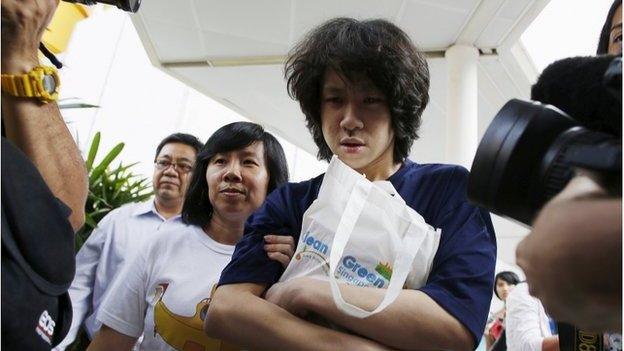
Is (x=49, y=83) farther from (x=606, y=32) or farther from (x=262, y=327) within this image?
(x=606, y=32)

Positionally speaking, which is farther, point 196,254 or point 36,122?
point 196,254

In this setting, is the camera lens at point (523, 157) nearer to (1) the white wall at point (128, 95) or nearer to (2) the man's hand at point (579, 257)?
(2) the man's hand at point (579, 257)

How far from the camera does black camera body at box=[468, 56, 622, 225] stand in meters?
0.43

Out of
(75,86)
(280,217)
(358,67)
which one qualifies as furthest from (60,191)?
(75,86)

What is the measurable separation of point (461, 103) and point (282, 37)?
1.24 meters

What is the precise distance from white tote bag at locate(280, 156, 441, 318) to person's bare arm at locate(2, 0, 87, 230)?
1.05ft

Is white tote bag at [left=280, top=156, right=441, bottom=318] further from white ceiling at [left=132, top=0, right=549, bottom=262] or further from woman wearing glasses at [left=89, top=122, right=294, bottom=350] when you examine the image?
white ceiling at [left=132, top=0, right=549, bottom=262]

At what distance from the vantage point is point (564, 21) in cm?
345

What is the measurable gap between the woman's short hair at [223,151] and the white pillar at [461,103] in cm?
255

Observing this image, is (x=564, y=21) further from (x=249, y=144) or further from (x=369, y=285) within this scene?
(x=369, y=285)

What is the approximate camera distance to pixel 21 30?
737 millimetres

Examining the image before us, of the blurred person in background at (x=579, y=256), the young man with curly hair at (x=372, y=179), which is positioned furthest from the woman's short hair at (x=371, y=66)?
the blurred person in background at (x=579, y=256)

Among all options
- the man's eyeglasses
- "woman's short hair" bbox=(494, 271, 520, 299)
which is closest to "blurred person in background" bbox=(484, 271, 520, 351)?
"woman's short hair" bbox=(494, 271, 520, 299)

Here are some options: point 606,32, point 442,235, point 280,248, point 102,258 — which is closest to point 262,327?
point 280,248
